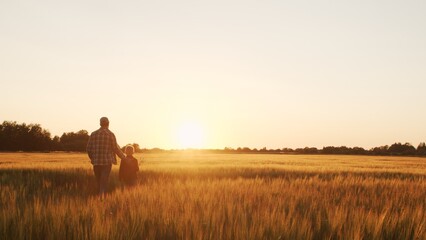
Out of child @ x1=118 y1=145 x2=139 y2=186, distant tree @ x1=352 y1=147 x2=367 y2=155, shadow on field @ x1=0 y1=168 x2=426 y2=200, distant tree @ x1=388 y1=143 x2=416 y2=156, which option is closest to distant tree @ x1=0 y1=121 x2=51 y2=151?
distant tree @ x1=352 y1=147 x2=367 y2=155

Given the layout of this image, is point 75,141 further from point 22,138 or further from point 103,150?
point 103,150

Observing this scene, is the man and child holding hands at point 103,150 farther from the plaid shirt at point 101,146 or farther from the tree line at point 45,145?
the tree line at point 45,145

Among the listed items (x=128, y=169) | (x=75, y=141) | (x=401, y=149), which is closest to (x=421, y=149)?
(x=401, y=149)

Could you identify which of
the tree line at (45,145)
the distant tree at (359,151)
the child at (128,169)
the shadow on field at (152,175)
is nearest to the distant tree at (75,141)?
the tree line at (45,145)

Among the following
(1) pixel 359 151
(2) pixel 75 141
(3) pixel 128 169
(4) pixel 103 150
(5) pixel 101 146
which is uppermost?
(2) pixel 75 141

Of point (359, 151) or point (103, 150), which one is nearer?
point (103, 150)

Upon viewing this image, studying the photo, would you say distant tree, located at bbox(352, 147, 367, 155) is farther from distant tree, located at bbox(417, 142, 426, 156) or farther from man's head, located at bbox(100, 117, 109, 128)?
man's head, located at bbox(100, 117, 109, 128)

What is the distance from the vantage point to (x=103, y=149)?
11.8m

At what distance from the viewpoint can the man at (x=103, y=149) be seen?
11742mm

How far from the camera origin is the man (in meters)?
11.7

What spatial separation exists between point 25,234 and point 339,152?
10441 cm

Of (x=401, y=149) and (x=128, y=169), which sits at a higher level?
(x=401, y=149)

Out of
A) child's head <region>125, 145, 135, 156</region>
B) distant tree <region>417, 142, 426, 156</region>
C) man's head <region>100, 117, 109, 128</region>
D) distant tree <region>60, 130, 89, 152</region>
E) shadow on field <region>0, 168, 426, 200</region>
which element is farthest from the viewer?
distant tree <region>60, 130, 89, 152</region>

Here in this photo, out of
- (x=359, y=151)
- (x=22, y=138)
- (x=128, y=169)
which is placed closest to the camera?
(x=128, y=169)
